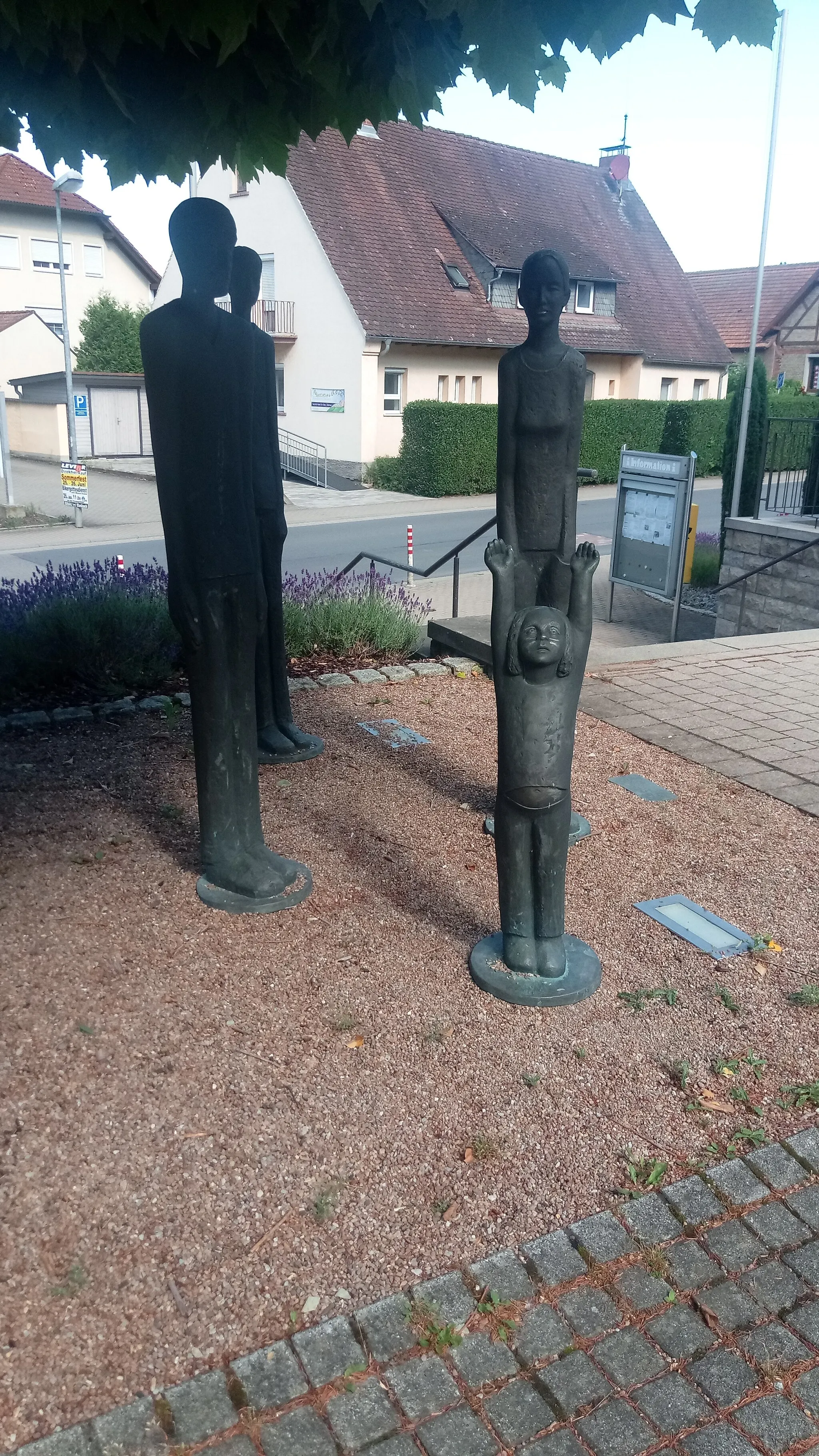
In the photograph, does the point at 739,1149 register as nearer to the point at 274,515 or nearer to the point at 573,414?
the point at 573,414

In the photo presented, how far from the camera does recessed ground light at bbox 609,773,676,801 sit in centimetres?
605

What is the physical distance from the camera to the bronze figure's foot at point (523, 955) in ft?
13.4

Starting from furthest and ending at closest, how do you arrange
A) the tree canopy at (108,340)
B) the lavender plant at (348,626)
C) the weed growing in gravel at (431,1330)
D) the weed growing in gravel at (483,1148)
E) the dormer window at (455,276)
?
the tree canopy at (108,340), the dormer window at (455,276), the lavender plant at (348,626), the weed growing in gravel at (483,1148), the weed growing in gravel at (431,1330)

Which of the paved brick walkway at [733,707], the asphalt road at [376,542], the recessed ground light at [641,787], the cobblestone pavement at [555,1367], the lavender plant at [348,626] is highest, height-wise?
the lavender plant at [348,626]

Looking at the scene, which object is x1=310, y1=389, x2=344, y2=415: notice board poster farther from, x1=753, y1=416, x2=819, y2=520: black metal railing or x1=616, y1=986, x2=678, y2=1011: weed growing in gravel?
x1=616, y1=986, x2=678, y2=1011: weed growing in gravel

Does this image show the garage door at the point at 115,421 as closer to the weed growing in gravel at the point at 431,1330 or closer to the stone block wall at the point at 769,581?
the stone block wall at the point at 769,581

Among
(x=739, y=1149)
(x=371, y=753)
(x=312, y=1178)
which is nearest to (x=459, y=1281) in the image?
(x=312, y=1178)

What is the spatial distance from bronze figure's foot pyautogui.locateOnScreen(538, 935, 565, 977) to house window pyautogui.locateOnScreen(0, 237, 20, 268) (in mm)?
41057

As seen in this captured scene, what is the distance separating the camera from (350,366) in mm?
27750

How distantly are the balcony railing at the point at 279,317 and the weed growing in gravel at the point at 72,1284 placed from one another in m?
28.5

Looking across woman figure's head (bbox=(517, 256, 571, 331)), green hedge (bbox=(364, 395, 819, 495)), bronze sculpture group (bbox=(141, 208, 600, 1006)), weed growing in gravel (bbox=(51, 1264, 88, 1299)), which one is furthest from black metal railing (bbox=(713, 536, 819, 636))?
green hedge (bbox=(364, 395, 819, 495))

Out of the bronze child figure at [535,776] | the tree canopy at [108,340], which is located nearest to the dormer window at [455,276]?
the tree canopy at [108,340]

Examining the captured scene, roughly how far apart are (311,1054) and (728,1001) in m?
1.58

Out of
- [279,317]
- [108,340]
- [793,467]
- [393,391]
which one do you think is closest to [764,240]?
[793,467]
